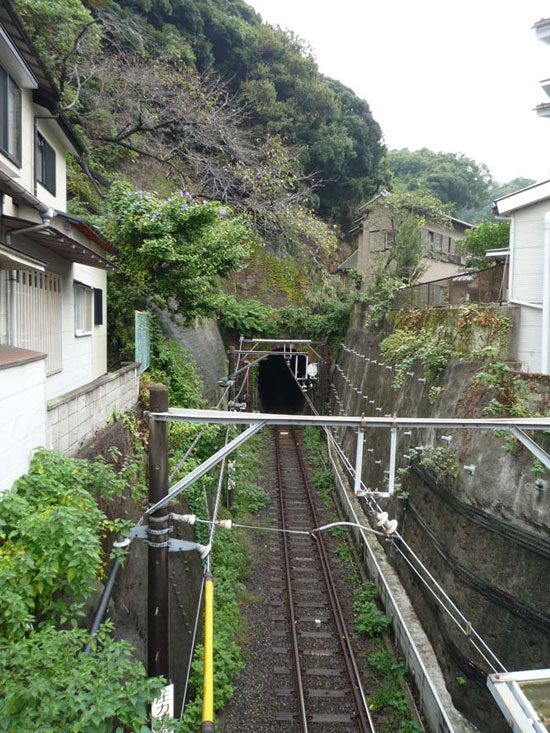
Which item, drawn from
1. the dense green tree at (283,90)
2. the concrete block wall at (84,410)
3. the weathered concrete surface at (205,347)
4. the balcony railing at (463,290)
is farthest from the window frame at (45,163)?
the dense green tree at (283,90)

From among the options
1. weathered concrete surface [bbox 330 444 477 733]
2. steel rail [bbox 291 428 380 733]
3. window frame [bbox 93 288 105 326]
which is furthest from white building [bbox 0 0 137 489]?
weathered concrete surface [bbox 330 444 477 733]

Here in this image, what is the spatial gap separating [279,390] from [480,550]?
2744 centimetres

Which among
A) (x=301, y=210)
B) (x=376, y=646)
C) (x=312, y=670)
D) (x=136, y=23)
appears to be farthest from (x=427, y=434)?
(x=136, y=23)

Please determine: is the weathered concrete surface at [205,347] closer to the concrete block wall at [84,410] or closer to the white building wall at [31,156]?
the white building wall at [31,156]

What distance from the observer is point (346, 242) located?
122 feet

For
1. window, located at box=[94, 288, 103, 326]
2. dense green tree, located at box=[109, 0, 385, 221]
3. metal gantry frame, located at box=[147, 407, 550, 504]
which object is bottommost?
metal gantry frame, located at box=[147, 407, 550, 504]

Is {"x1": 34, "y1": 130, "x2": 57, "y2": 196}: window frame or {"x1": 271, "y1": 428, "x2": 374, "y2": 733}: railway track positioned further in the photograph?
{"x1": 34, "y1": 130, "x2": 57, "y2": 196}: window frame

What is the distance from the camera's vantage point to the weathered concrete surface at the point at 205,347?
58.1ft

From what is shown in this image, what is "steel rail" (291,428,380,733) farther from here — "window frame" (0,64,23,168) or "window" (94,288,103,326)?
"window frame" (0,64,23,168)

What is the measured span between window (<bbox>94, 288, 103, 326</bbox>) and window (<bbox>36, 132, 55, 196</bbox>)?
270cm

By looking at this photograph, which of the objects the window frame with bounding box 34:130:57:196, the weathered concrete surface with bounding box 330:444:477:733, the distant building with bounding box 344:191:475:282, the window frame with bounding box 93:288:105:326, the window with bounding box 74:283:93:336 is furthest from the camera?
the distant building with bounding box 344:191:475:282

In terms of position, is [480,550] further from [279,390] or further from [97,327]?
[279,390]

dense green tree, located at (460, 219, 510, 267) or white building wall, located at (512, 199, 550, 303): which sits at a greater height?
dense green tree, located at (460, 219, 510, 267)

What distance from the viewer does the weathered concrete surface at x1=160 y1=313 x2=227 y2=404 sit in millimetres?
17714
